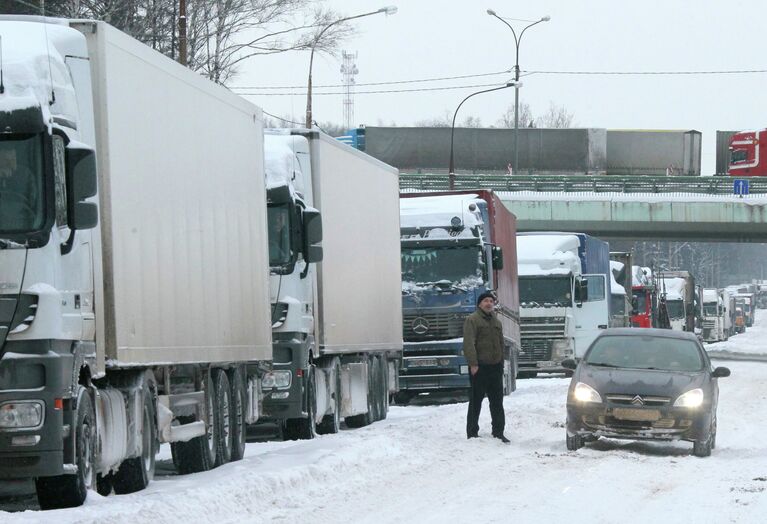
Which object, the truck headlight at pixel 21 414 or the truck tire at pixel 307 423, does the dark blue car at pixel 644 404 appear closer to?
the truck tire at pixel 307 423

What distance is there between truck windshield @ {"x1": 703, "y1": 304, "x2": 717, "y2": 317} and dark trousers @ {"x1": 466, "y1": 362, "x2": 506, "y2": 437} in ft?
244

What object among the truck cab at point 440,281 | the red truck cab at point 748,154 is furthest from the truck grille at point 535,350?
the red truck cab at point 748,154

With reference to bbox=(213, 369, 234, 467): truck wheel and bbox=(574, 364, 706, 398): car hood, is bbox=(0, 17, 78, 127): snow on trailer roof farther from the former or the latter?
bbox=(574, 364, 706, 398): car hood

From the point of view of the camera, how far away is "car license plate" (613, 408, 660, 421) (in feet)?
56.2

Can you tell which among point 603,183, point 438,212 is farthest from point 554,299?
point 603,183

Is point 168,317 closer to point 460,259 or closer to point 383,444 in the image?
point 383,444

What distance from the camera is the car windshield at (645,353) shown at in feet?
59.8

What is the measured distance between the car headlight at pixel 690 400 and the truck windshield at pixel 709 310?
75.5 metres

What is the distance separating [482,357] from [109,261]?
Result: 797 centimetres

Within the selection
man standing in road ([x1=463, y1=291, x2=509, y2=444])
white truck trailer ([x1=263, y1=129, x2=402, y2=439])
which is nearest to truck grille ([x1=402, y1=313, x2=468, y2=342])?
white truck trailer ([x1=263, y1=129, x2=402, y2=439])

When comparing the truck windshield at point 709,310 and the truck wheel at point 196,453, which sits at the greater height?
the truck wheel at point 196,453

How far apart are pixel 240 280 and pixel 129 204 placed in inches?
158

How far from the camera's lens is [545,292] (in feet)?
124

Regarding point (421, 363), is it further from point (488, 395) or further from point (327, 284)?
point (488, 395)
